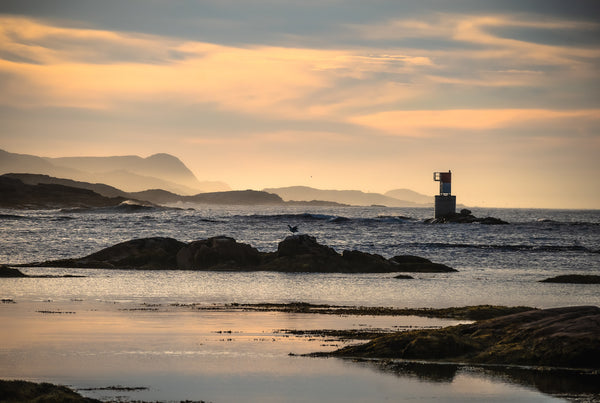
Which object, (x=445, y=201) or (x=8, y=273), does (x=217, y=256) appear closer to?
(x=8, y=273)

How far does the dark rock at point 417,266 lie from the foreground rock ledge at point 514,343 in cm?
2983

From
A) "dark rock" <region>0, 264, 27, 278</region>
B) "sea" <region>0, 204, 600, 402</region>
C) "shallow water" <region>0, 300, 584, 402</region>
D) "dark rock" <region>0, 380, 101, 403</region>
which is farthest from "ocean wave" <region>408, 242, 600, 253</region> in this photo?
"dark rock" <region>0, 380, 101, 403</region>

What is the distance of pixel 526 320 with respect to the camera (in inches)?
755

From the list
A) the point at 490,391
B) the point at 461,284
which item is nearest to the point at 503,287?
the point at 461,284

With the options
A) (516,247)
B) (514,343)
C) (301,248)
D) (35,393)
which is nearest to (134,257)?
(301,248)

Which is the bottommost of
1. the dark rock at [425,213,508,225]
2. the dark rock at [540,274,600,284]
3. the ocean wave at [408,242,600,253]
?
the dark rock at [540,274,600,284]

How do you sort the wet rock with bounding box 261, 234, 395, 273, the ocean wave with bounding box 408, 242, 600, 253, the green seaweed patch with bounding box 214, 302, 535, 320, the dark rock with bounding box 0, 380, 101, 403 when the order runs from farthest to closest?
1. the ocean wave with bounding box 408, 242, 600, 253
2. the wet rock with bounding box 261, 234, 395, 273
3. the green seaweed patch with bounding box 214, 302, 535, 320
4. the dark rock with bounding box 0, 380, 101, 403

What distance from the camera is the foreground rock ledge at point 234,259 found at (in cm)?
4788

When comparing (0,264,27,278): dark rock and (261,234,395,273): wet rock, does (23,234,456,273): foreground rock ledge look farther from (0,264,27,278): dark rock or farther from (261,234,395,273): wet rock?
(0,264,27,278): dark rock

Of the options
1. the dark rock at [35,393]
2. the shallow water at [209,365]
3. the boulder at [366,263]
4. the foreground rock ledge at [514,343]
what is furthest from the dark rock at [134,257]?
the dark rock at [35,393]

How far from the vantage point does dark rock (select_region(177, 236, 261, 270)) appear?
48.7m

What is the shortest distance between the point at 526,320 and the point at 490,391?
5.14 m

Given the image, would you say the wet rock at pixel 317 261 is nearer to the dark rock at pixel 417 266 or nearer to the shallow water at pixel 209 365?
the dark rock at pixel 417 266

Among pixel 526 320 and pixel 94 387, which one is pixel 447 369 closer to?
pixel 526 320
